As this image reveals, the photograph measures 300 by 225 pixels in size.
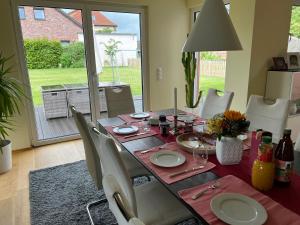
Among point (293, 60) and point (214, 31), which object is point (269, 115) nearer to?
point (214, 31)

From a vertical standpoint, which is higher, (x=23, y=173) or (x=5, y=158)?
(x=5, y=158)

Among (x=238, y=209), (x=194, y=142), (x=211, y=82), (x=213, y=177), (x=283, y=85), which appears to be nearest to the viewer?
(x=238, y=209)

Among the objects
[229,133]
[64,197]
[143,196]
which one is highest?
[229,133]

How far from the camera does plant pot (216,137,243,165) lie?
1.28m

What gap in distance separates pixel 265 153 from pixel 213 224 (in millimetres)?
410

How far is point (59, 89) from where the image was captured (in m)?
3.58

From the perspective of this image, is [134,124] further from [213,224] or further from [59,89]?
[59,89]

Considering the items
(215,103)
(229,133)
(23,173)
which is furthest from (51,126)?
(229,133)

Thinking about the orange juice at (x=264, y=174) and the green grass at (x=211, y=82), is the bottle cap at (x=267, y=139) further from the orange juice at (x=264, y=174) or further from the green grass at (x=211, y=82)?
the green grass at (x=211, y=82)

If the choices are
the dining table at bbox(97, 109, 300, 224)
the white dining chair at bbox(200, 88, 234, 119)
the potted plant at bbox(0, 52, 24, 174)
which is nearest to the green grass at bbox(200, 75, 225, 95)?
the white dining chair at bbox(200, 88, 234, 119)

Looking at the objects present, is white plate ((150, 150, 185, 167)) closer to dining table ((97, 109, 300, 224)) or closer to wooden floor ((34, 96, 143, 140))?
dining table ((97, 109, 300, 224))

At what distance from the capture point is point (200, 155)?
142 centimetres

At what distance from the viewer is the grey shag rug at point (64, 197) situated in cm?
193

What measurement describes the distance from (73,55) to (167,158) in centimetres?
270
